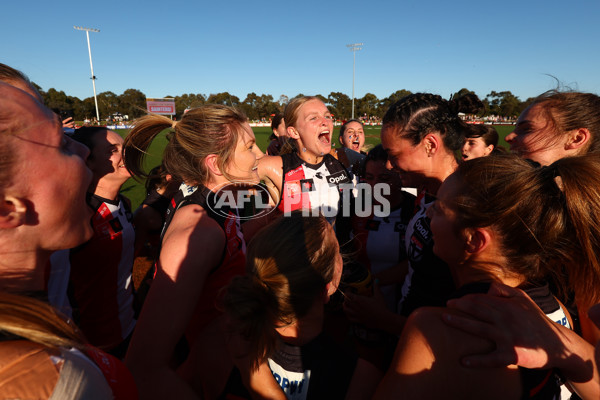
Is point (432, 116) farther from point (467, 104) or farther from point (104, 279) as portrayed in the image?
point (104, 279)

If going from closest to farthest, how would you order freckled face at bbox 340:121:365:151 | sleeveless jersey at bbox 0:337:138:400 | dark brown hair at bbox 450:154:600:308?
sleeveless jersey at bbox 0:337:138:400 → dark brown hair at bbox 450:154:600:308 → freckled face at bbox 340:121:365:151

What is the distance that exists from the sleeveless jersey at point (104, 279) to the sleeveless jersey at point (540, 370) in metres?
2.35

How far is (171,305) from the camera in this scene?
4.02 ft

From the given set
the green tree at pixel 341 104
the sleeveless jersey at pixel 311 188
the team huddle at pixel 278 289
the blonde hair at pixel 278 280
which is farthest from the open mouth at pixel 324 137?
the green tree at pixel 341 104

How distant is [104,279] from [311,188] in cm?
261

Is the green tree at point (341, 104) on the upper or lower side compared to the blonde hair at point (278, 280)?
upper

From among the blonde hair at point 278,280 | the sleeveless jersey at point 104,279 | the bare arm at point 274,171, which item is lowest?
the sleeveless jersey at point 104,279

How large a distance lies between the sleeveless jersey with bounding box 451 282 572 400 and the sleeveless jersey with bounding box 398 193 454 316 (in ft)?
1.41

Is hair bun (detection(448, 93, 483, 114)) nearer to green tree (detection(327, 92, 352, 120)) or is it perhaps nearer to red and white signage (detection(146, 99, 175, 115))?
green tree (detection(327, 92, 352, 120))

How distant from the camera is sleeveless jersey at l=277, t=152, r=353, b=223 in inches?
153

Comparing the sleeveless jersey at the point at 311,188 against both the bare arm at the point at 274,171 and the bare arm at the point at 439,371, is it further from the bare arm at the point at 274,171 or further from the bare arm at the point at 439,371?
the bare arm at the point at 439,371

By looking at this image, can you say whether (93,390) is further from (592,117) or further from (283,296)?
(592,117)

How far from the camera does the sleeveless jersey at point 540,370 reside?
99 centimetres

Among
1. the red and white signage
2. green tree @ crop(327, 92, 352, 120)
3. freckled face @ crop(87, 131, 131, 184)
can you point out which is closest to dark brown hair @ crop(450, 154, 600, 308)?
freckled face @ crop(87, 131, 131, 184)
